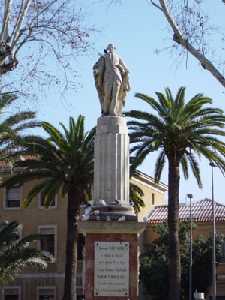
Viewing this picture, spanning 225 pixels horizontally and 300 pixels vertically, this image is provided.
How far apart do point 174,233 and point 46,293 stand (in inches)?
731

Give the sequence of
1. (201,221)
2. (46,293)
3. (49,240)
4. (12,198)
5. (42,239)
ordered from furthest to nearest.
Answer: (12,198) → (201,221) → (49,240) → (42,239) → (46,293)

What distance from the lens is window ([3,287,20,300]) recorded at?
52.1 metres

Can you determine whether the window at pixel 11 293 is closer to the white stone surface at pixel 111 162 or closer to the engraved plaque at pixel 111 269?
the white stone surface at pixel 111 162

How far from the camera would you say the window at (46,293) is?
170 ft

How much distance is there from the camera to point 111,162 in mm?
17000

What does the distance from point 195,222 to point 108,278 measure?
38.8 m

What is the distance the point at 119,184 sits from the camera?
16875mm

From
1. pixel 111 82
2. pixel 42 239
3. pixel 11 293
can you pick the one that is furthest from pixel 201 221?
pixel 111 82

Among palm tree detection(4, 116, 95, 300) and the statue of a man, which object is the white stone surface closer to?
the statue of a man

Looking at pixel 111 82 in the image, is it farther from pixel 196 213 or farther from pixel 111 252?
pixel 196 213

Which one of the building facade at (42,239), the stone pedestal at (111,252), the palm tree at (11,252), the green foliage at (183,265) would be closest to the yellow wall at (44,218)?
the building facade at (42,239)

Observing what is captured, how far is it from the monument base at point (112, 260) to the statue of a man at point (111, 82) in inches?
106

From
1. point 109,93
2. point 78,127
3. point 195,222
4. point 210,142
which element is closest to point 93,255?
point 109,93

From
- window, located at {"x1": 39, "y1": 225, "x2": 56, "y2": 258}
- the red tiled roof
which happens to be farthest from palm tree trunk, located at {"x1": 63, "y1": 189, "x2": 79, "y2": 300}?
the red tiled roof
